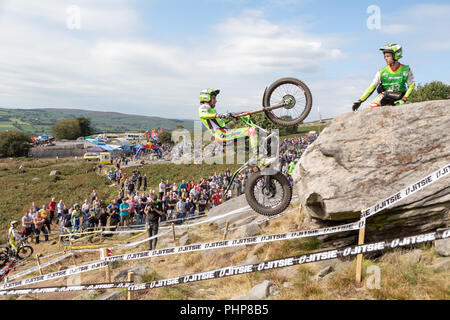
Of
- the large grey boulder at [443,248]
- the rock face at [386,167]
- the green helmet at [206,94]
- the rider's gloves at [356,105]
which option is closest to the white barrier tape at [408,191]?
the rock face at [386,167]

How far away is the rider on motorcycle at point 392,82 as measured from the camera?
Answer: 22.9 feet

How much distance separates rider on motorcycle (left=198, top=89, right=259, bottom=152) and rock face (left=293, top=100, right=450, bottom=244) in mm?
1720

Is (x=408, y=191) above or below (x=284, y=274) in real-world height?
above

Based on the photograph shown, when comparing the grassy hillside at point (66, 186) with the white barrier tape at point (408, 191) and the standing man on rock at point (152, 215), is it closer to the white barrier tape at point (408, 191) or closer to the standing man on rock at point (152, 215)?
the standing man on rock at point (152, 215)

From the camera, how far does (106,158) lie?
190 feet

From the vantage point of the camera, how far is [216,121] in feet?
23.8

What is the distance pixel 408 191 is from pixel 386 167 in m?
0.69

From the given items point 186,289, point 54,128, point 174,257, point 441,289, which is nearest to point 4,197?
point 174,257

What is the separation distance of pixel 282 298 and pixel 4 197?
131ft

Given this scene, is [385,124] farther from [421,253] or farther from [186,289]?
[186,289]

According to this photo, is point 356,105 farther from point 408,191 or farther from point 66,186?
point 66,186

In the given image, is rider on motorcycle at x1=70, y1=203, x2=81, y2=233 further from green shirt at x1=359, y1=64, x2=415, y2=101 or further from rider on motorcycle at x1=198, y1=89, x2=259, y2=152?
green shirt at x1=359, y1=64, x2=415, y2=101

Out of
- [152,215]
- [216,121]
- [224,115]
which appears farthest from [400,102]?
[152,215]

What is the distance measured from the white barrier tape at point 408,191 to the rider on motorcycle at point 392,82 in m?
→ 2.32
